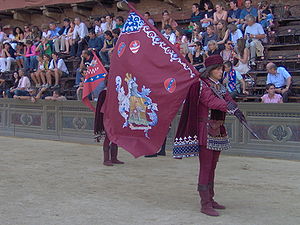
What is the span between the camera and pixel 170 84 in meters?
5.62

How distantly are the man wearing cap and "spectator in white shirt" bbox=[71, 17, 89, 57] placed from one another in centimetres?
1154

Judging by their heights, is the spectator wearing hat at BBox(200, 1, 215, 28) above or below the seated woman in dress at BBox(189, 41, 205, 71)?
above

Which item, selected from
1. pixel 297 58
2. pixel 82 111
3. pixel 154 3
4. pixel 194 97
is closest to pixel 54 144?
pixel 82 111

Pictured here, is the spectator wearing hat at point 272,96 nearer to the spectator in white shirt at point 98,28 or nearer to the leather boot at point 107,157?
the leather boot at point 107,157

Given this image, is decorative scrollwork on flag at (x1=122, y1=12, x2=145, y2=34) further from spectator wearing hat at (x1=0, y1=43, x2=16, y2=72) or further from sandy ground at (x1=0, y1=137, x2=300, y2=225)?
spectator wearing hat at (x1=0, y1=43, x2=16, y2=72)

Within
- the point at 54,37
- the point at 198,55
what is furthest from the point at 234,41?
Answer: the point at 54,37

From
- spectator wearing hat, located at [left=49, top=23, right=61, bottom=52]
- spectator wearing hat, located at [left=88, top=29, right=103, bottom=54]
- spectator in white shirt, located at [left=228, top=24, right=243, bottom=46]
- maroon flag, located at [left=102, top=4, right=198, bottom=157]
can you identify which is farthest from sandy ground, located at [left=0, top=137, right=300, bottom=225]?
spectator wearing hat, located at [left=49, top=23, right=61, bottom=52]

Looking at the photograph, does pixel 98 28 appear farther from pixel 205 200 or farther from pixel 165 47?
pixel 205 200

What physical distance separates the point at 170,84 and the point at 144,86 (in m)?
0.51

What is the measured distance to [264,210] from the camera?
17.4ft

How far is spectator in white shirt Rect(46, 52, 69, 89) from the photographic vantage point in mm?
15242

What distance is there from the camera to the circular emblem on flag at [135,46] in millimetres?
6209

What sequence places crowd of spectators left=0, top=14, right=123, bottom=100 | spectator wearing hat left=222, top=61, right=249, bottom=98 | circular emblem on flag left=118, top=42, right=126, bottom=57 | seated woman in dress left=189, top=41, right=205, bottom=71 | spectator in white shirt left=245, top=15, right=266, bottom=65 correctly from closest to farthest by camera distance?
circular emblem on flag left=118, top=42, right=126, bottom=57
spectator wearing hat left=222, top=61, right=249, bottom=98
spectator in white shirt left=245, top=15, right=266, bottom=65
seated woman in dress left=189, top=41, right=205, bottom=71
crowd of spectators left=0, top=14, right=123, bottom=100

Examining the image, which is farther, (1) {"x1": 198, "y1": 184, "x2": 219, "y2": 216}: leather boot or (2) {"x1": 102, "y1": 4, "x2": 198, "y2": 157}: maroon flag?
(2) {"x1": 102, "y1": 4, "x2": 198, "y2": 157}: maroon flag
